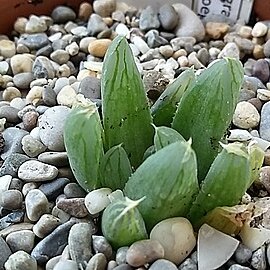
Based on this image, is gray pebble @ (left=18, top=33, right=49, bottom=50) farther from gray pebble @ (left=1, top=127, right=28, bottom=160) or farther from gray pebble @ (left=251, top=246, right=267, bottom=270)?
gray pebble @ (left=251, top=246, right=267, bottom=270)

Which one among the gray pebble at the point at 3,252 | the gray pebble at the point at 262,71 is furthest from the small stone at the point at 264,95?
the gray pebble at the point at 3,252

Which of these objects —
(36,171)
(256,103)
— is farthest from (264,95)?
(36,171)

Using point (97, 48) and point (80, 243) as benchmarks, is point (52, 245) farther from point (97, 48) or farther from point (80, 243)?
point (97, 48)

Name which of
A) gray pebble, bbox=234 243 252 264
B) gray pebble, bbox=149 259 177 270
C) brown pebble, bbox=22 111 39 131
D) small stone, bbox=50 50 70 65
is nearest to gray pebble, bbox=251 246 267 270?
gray pebble, bbox=234 243 252 264

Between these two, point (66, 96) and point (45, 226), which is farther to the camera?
point (66, 96)

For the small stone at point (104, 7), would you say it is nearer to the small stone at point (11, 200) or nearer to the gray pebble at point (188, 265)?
the small stone at point (11, 200)
